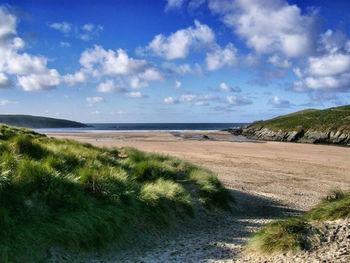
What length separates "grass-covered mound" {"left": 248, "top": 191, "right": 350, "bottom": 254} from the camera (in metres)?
5.99

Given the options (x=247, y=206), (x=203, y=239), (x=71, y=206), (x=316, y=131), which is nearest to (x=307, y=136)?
(x=316, y=131)

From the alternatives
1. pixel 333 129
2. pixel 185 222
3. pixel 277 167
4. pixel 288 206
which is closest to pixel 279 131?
pixel 333 129

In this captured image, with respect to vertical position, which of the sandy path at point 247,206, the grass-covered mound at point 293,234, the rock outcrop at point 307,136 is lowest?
the sandy path at point 247,206

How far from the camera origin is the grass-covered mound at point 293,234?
236 inches

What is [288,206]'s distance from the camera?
12266 mm

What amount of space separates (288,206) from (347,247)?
666 cm

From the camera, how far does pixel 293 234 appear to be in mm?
6125

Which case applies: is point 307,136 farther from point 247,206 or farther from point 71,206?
point 71,206

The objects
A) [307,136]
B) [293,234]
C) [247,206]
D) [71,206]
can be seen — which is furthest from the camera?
[307,136]

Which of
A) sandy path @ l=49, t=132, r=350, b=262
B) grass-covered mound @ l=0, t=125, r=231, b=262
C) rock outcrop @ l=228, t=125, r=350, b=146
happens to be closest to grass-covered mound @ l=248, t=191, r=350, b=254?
sandy path @ l=49, t=132, r=350, b=262

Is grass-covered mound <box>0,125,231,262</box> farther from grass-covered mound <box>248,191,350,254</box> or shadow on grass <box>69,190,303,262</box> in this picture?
grass-covered mound <box>248,191,350,254</box>

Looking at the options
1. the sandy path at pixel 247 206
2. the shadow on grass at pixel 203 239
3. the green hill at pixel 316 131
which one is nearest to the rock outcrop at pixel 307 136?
the green hill at pixel 316 131

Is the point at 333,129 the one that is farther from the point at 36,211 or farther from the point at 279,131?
the point at 36,211

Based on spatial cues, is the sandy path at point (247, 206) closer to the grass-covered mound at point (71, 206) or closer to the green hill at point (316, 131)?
the grass-covered mound at point (71, 206)
